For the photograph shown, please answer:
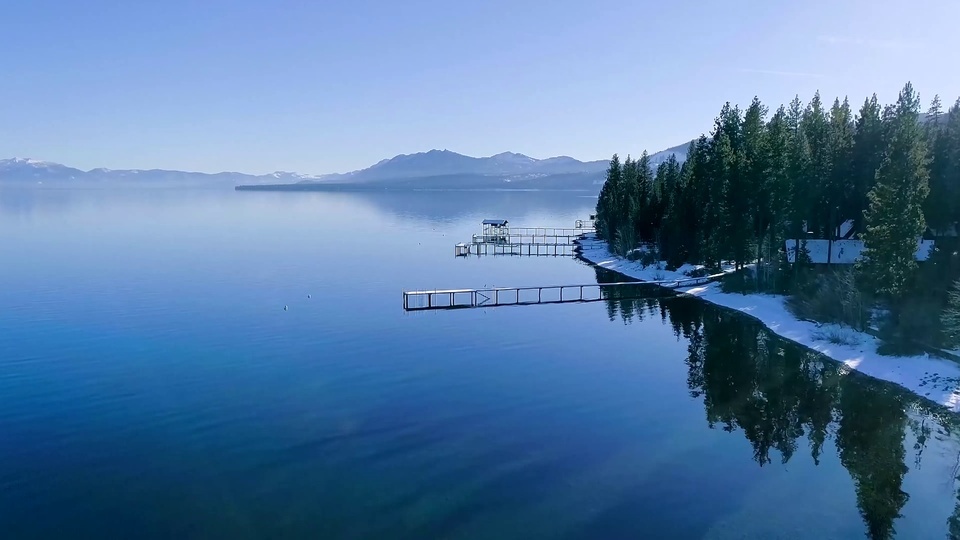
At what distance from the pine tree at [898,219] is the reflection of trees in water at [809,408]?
7889 mm

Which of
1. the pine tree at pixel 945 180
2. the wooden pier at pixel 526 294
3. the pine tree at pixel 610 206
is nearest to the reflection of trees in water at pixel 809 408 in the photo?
the wooden pier at pixel 526 294

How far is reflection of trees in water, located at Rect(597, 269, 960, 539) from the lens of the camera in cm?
2917

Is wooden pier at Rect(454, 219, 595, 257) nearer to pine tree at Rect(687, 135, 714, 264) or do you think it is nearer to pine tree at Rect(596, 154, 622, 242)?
pine tree at Rect(596, 154, 622, 242)

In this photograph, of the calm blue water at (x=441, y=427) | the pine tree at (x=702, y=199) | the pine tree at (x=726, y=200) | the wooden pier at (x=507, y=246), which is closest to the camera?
the calm blue water at (x=441, y=427)

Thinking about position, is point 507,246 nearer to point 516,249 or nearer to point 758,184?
point 516,249

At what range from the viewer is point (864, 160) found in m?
66.5

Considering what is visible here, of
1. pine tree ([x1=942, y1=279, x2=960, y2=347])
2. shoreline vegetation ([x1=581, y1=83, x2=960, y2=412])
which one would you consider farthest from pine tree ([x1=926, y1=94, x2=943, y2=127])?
pine tree ([x1=942, y1=279, x2=960, y2=347])

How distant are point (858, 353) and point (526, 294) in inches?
1438

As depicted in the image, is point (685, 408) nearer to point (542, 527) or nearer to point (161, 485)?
point (542, 527)

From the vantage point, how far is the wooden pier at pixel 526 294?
68875mm

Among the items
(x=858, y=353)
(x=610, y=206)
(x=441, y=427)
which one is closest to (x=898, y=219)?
(x=858, y=353)

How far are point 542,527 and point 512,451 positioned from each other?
7112 mm

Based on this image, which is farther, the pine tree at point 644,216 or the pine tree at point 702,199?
the pine tree at point 644,216

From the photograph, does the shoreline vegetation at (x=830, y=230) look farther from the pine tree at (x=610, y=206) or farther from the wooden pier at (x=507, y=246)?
the wooden pier at (x=507, y=246)
